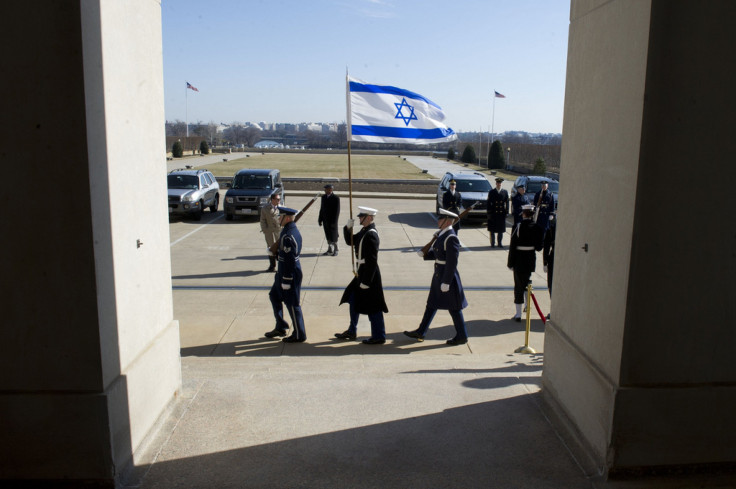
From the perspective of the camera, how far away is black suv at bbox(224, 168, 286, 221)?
19016 millimetres

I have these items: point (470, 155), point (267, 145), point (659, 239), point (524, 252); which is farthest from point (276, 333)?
point (267, 145)

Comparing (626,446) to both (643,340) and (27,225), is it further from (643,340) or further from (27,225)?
(27,225)

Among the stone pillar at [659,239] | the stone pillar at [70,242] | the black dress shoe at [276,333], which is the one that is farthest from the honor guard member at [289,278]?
the stone pillar at [659,239]

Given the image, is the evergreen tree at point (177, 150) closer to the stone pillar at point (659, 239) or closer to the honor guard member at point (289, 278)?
the honor guard member at point (289, 278)

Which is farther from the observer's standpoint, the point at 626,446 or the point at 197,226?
the point at 197,226

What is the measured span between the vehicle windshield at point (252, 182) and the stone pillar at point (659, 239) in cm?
1700

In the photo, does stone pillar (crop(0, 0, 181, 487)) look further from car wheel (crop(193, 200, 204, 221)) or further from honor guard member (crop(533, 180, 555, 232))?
car wheel (crop(193, 200, 204, 221))

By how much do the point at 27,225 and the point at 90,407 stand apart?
41.3 inches

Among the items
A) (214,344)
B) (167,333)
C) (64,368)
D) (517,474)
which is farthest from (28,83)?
(214,344)

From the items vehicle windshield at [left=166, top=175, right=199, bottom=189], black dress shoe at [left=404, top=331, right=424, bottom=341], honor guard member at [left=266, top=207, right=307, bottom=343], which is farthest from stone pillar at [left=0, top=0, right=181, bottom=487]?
vehicle windshield at [left=166, top=175, right=199, bottom=189]

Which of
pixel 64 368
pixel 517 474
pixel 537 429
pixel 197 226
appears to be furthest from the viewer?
pixel 197 226

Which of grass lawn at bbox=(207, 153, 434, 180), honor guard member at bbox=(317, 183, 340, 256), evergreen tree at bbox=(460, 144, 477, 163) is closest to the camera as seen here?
honor guard member at bbox=(317, 183, 340, 256)

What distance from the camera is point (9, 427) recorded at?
3.38 meters

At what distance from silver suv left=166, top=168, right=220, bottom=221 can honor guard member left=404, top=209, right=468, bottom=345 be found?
12.8 metres
